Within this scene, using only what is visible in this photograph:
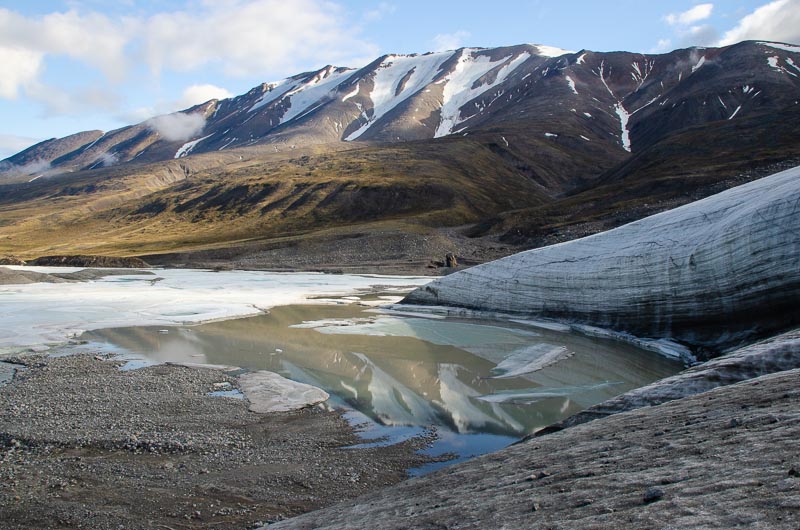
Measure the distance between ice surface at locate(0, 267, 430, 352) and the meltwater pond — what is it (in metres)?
2.55

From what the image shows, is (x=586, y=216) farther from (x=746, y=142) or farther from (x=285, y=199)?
(x=285, y=199)

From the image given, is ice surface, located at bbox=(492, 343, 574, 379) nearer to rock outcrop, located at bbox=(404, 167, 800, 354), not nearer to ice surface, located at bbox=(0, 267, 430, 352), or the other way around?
rock outcrop, located at bbox=(404, 167, 800, 354)

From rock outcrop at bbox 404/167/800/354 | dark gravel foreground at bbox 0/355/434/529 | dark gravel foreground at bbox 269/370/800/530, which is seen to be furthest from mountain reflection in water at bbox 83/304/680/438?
dark gravel foreground at bbox 269/370/800/530

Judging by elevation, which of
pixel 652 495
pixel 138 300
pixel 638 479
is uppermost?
pixel 138 300

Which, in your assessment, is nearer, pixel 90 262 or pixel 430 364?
pixel 430 364

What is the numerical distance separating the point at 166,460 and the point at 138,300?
105 ft

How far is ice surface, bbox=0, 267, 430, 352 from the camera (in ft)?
93.1

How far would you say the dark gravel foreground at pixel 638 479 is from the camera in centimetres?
519

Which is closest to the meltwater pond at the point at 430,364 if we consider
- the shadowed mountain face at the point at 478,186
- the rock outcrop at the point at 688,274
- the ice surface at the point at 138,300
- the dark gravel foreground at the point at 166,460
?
the rock outcrop at the point at 688,274

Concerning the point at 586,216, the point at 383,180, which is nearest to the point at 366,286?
the point at 586,216

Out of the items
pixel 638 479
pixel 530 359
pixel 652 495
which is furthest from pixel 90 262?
pixel 652 495

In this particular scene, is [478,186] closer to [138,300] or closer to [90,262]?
[90,262]

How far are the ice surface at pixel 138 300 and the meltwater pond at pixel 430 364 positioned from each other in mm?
2551

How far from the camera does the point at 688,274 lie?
834 inches
